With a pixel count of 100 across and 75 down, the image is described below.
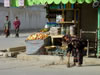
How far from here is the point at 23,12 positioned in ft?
137

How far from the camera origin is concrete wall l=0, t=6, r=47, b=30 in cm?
3931

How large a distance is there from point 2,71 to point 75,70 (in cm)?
232

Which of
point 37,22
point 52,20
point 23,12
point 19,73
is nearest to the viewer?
point 19,73

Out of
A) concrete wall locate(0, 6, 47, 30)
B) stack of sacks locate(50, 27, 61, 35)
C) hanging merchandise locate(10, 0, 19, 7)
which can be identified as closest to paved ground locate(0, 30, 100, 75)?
stack of sacks locate(50, 27, 61, 35)

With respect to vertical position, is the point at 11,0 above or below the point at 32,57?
above

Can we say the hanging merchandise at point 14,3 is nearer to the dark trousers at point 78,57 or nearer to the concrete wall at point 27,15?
the dark trousers at point 78,57

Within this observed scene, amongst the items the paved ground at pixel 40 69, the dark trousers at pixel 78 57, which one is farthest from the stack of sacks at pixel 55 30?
the dark trousers at pixel 78 57

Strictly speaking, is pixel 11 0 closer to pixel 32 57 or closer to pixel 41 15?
pixel 32 57

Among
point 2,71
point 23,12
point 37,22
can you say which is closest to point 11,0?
point 2,71

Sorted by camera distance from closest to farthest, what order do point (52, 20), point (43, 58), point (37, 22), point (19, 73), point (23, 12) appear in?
point (19, 73) → point (43, 58) → point (52, 20) → point (23, 12) → point (37, 22)

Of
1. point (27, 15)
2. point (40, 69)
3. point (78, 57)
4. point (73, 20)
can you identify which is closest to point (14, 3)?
point (73, 20)

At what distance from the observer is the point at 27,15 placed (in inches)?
1666

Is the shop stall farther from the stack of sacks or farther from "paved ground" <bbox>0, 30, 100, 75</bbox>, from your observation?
"paved ground" <bbox>0, 30, 100, 75</bbox>

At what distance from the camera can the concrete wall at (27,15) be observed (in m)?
39.3
